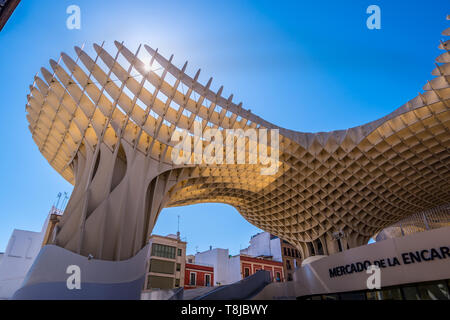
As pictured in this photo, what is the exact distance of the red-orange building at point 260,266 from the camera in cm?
5093

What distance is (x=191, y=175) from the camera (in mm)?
25734

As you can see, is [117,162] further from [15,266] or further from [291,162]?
[15,266]

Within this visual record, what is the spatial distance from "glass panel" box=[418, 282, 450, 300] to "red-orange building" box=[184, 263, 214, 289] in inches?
1416

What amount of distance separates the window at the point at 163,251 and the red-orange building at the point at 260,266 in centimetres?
1421

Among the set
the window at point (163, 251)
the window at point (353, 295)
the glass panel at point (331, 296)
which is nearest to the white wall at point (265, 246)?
the window at point (163, 251)

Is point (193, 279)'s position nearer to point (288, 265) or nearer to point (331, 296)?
point (288, 265)

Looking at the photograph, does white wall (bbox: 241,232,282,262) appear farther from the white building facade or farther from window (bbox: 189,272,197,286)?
the white building facade

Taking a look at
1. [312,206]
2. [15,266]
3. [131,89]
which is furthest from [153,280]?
[131,89]

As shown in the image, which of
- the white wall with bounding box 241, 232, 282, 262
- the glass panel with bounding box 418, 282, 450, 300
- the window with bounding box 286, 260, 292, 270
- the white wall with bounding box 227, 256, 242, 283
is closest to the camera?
the glass panel with bounding box 418, 282, 450, 300

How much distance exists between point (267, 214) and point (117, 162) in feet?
78.6

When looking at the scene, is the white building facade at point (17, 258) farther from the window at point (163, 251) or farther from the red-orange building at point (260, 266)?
the red-orange building at point (260, 266)

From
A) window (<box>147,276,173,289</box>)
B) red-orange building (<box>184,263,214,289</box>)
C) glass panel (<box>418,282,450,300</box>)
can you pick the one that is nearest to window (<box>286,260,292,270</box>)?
red-orange building (<box>184,263,214,289</box>)

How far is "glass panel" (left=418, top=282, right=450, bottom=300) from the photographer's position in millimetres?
12648

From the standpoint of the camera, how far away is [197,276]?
4669 centimetres
